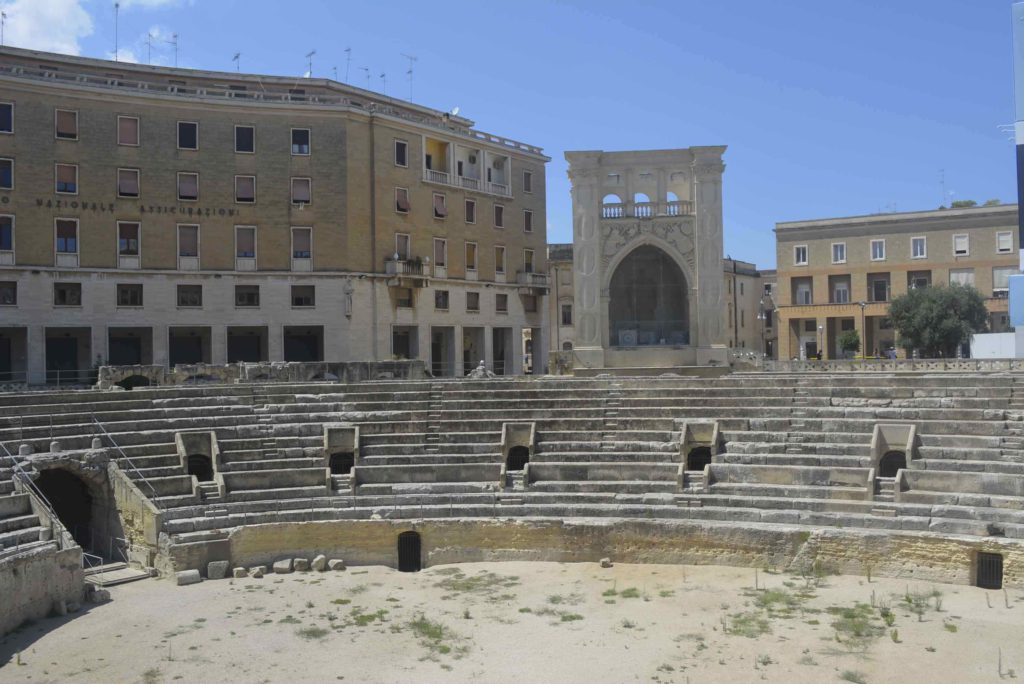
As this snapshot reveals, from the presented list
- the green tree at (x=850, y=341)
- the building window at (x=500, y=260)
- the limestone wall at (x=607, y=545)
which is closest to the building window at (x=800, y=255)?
the green tree at (x=850, y=341)

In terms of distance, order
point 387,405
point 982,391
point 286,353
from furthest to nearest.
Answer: point 286,353 < point 387,405 < point 982,391

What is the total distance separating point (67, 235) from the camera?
36.1 meters

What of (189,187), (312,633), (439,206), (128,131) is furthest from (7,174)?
(312,633)

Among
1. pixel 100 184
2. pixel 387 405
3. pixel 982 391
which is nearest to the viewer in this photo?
pixel 982 391

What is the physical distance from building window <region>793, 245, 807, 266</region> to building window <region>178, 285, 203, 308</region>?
33998 mm

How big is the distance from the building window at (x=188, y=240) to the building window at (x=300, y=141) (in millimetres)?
5058

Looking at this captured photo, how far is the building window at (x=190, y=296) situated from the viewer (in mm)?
38000

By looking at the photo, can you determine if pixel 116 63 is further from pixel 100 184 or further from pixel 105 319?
pixel 105 319

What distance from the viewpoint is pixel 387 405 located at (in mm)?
25656

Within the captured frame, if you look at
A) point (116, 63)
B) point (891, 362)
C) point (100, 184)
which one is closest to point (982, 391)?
point (891, 362)

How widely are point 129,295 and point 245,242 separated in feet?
16.0

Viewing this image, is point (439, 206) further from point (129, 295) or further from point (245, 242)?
point (129, 295)

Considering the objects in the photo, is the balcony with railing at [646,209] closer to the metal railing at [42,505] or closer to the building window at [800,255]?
the metal railing at [42,505]

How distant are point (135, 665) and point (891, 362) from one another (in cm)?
2391
